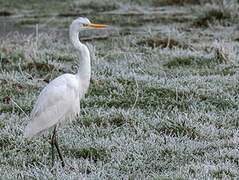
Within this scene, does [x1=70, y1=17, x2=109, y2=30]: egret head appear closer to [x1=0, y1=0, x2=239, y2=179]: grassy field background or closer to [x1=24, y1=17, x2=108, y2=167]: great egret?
[x1=24, y1=17, x2=108, y2=167]: great egret

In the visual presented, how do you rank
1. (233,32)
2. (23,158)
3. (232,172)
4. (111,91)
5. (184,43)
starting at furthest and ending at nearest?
(233,32) → (184,43) → (111,91) → (23,158) → (232,172)

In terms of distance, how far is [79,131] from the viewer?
15.0 ft

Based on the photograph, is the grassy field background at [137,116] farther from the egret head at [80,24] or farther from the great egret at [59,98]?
the egret head at [80,24]

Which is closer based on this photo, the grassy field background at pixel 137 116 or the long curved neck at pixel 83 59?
the grassy field background at pixel 137 116

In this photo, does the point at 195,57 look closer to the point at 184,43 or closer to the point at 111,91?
the point at 184,43

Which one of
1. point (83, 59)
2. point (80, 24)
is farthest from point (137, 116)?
point (80, 24)

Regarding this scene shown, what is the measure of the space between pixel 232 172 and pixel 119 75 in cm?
336

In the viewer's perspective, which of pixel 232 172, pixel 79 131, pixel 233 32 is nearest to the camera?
pixel 232 172

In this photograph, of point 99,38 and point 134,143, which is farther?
point 99,38

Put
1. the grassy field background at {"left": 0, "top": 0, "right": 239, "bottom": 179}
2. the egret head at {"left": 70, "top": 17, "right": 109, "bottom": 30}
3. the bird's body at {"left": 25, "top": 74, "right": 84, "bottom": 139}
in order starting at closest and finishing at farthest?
1. the grassy field background at {"left": 0, "top": 0, "right": 239, "bottom": 179}
2. the bird's body at {"left": 25, "top": 74, "right": 84, "bottom": 139}
3. the egret head at {"left": 70, "top": 17, "right": 109, "bottom": 30}

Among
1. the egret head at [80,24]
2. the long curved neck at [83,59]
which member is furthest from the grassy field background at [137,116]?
the egret head at [80,24]

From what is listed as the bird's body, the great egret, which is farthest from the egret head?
the bird's body

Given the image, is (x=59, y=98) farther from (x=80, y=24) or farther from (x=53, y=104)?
(x=80, y=24)

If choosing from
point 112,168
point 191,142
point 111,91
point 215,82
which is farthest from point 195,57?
point 112,168
